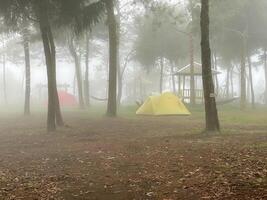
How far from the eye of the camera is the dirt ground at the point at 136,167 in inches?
328

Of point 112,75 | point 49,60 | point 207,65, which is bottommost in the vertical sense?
point 207,65

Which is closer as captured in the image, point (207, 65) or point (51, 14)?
point (207, 65)

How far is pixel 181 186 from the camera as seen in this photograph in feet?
28.0

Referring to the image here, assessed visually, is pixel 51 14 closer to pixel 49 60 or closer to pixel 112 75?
pixel 49 60

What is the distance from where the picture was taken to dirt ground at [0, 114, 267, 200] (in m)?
8.33

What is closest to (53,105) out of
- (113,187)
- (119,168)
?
(119,168)

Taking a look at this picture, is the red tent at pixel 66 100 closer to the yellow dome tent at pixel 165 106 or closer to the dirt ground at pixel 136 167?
the yellow dome tent at pixel 165 106

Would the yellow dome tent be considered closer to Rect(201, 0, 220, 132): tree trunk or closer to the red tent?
Rect(201, 0, 220, 132): tree trunk

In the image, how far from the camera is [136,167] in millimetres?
10523

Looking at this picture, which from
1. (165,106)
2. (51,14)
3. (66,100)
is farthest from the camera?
(66,100)

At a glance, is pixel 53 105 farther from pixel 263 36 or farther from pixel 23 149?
pixel 263 36

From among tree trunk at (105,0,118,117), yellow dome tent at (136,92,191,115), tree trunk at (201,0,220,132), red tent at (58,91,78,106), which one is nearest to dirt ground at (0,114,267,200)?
tree trunk at (201,0,220,132)

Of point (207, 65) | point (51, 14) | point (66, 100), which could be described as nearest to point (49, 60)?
point (51, 14)

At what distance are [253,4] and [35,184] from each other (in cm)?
2794
